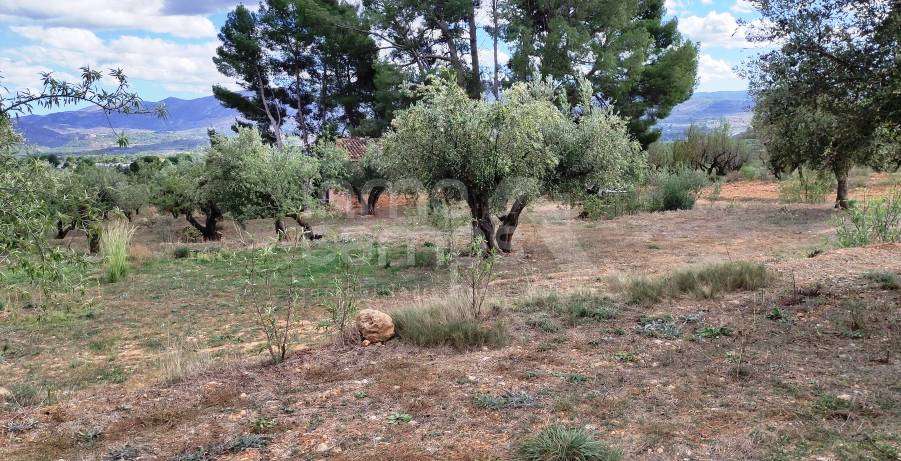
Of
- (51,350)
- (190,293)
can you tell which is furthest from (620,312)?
(190,293)

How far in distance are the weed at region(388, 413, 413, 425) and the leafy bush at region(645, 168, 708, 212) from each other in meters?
19.9

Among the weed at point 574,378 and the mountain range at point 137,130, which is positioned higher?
the mountain range at point 137,130

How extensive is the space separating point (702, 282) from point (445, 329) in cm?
382

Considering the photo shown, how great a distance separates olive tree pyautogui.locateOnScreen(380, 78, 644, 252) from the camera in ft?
37.2

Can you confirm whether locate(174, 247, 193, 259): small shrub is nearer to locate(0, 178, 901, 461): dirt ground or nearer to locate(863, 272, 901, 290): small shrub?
locate(0, 178, 901, 461): dirt ground

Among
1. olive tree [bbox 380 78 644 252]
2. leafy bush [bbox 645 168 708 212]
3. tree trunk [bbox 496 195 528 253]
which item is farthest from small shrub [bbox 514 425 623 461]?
leafy bush [bbox 645 168 708 212]

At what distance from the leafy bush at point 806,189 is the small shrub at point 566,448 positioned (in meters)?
20.8

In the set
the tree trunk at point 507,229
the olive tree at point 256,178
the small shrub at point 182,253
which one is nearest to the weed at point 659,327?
the tree trunk at point 507,229

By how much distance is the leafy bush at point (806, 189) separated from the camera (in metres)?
21.2

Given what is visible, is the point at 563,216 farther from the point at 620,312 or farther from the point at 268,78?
the point at 268,78

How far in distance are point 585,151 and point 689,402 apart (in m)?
8.99

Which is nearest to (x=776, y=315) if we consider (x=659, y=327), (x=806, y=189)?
(x=659, y=327)

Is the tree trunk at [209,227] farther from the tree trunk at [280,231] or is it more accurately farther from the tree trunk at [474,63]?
the tree trunk at [474,63]

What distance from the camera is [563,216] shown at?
2308 cm
